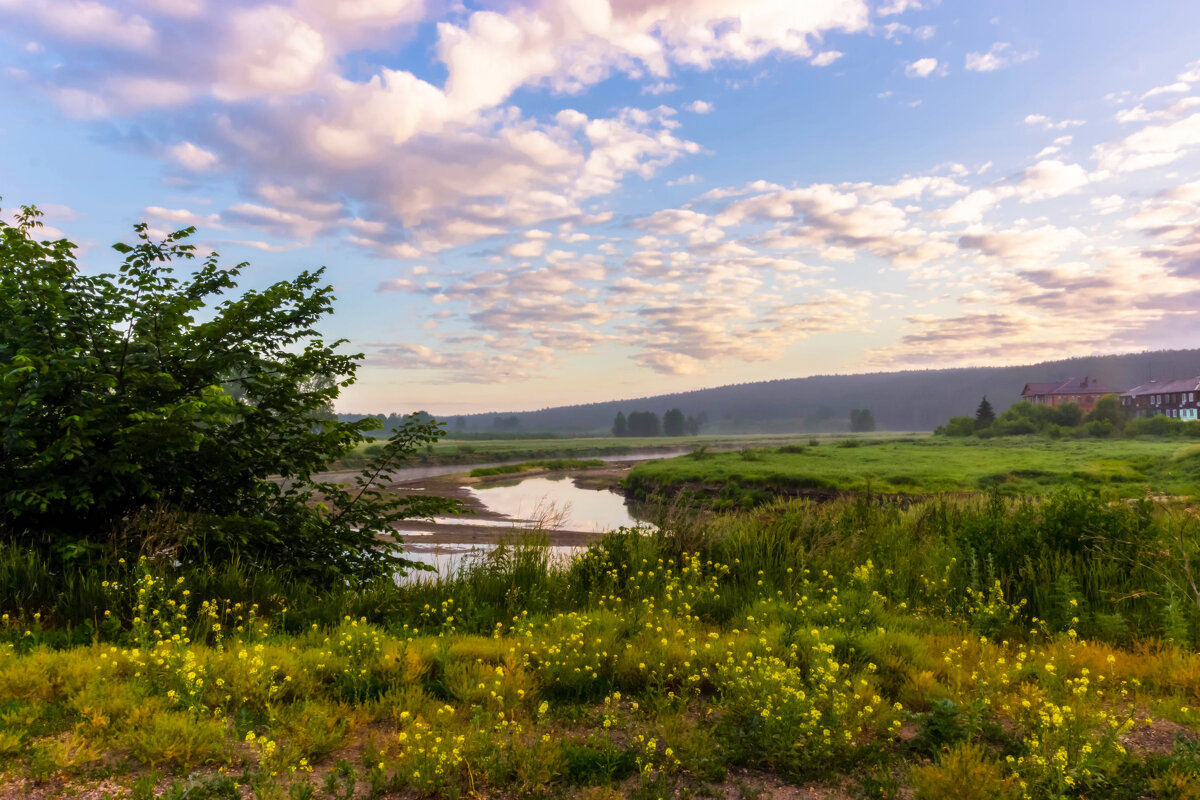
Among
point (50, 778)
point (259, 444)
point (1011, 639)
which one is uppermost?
point (259, 444)

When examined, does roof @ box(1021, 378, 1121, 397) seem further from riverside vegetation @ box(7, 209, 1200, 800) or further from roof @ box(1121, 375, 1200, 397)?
riverside vegetation @ box(7, 209, 1200, 800)

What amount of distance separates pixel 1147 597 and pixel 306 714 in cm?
902

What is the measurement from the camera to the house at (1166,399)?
103500mm

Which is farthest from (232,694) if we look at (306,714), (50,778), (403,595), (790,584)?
(790,584)

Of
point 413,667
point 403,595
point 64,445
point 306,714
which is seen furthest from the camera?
point 403,595

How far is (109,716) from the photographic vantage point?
470 centimetres

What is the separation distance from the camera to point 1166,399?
11094cm

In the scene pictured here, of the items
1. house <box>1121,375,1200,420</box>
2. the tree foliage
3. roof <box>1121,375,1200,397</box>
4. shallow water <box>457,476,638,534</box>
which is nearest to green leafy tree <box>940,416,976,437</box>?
the tree foliage

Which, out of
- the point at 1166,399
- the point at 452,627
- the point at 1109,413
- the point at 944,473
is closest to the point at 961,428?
the point at 1109,413

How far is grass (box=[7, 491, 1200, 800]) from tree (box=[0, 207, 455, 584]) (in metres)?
0.57

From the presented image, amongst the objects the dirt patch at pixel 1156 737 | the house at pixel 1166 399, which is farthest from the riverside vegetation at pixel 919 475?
the house at pixel 1166 399

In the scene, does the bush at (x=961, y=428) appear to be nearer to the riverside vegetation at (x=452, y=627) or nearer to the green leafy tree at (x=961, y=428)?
the green leafy tree at (x=961, y=428)

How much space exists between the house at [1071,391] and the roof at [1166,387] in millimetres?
3525

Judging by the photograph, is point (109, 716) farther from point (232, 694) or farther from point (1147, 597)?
point (1147, 597)
